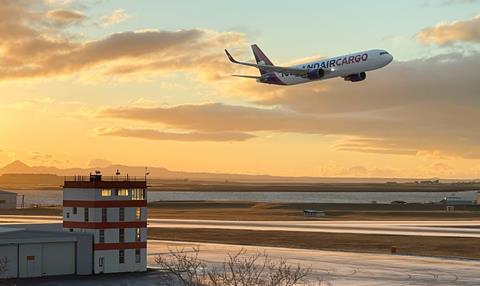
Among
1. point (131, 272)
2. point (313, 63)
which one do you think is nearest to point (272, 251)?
point (131, 272)

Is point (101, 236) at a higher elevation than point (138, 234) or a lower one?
lower

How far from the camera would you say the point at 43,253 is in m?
87.8

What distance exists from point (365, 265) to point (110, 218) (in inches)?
1233

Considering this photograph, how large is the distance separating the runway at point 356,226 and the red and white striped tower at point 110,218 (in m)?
56.5

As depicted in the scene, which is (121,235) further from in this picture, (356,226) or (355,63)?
(356,226)

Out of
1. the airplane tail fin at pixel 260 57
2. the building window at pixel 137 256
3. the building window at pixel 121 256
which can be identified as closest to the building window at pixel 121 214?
the building window at pixel 121 256

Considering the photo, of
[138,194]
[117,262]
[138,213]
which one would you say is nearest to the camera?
[117,262]

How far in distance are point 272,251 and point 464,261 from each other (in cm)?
2659

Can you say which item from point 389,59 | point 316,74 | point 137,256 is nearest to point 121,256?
point 137,256

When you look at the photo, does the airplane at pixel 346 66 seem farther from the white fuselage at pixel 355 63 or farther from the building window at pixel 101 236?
the building window at pixel 101 236

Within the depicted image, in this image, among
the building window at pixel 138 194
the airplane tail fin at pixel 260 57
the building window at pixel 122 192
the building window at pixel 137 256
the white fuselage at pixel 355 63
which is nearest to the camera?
the building window at pixel 137 256

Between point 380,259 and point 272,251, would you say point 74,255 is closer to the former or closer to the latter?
point 272,251

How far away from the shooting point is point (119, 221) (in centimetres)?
9194

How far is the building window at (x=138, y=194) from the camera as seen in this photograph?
93.7 meters
